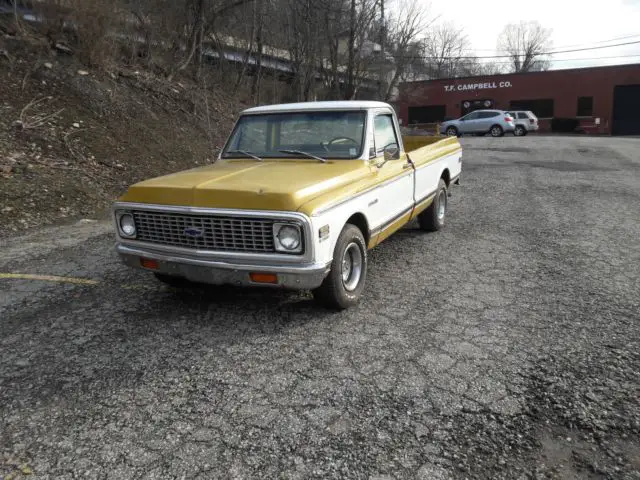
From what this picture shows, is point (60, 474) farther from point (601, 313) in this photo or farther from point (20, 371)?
point (601, 313)

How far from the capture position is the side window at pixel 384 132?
5.22 meters

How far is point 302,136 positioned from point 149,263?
6.53 ft

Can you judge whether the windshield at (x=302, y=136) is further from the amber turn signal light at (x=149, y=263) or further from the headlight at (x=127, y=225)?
the amber turn signal light at (x=149, y=263)

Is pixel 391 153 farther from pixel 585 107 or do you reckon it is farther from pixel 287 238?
pixel 585 107

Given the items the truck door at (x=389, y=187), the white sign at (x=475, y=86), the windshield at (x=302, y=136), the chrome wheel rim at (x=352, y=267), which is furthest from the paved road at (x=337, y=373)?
the white sign at (x=475, y=86)

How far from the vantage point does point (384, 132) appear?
5500 millimetres

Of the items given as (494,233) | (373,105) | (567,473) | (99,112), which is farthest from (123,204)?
(99,112)

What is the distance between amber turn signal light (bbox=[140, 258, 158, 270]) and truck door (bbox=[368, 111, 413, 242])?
75.7 inches

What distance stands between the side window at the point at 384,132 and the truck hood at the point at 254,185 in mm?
605

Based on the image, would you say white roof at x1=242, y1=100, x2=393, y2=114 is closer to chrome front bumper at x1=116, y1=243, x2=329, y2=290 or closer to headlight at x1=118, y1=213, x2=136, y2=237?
headlight at x1=118, y1=213, x2=136, y2=237

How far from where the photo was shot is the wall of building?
3578 cm

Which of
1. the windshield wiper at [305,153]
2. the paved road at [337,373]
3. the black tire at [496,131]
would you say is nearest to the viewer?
the paved road at [337,373]

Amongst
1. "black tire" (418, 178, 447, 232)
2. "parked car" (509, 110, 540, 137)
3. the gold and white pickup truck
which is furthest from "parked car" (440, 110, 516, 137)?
the gold and white pickup truck

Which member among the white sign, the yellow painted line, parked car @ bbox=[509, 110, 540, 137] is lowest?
the yellow painted line
